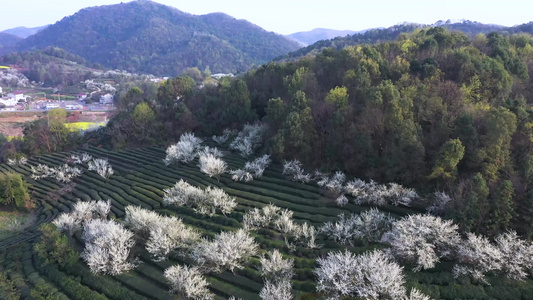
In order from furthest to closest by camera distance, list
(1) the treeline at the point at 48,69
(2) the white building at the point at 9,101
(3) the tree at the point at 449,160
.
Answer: (1) the treeline at the point at 48,69, (2) the white building at the point at 9,101, (3) the tree at the point at 449,160

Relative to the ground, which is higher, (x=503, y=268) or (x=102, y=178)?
(x=503, y=268)

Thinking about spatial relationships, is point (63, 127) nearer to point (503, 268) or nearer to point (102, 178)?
point (102, 178)

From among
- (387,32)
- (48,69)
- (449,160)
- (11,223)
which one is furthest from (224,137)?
(48,69)

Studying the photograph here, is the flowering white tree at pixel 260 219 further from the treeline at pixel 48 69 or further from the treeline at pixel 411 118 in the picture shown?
the treeline at pixel 48 69

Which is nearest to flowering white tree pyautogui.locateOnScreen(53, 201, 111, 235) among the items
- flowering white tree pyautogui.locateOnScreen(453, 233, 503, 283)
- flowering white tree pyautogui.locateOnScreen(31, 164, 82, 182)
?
flowering white tree pyautogui.locateOnScreen(31, 164, 82, 182)

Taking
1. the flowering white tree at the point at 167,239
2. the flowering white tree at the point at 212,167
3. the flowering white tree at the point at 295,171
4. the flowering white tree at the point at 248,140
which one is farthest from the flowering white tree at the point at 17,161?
the flowering white tree at the point at 295,171

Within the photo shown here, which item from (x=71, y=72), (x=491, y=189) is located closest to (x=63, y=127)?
(x=491, y=189)

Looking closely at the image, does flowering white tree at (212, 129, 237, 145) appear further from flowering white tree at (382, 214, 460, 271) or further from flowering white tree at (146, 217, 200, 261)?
flowering white tree at (382, 214, 460, 271)
